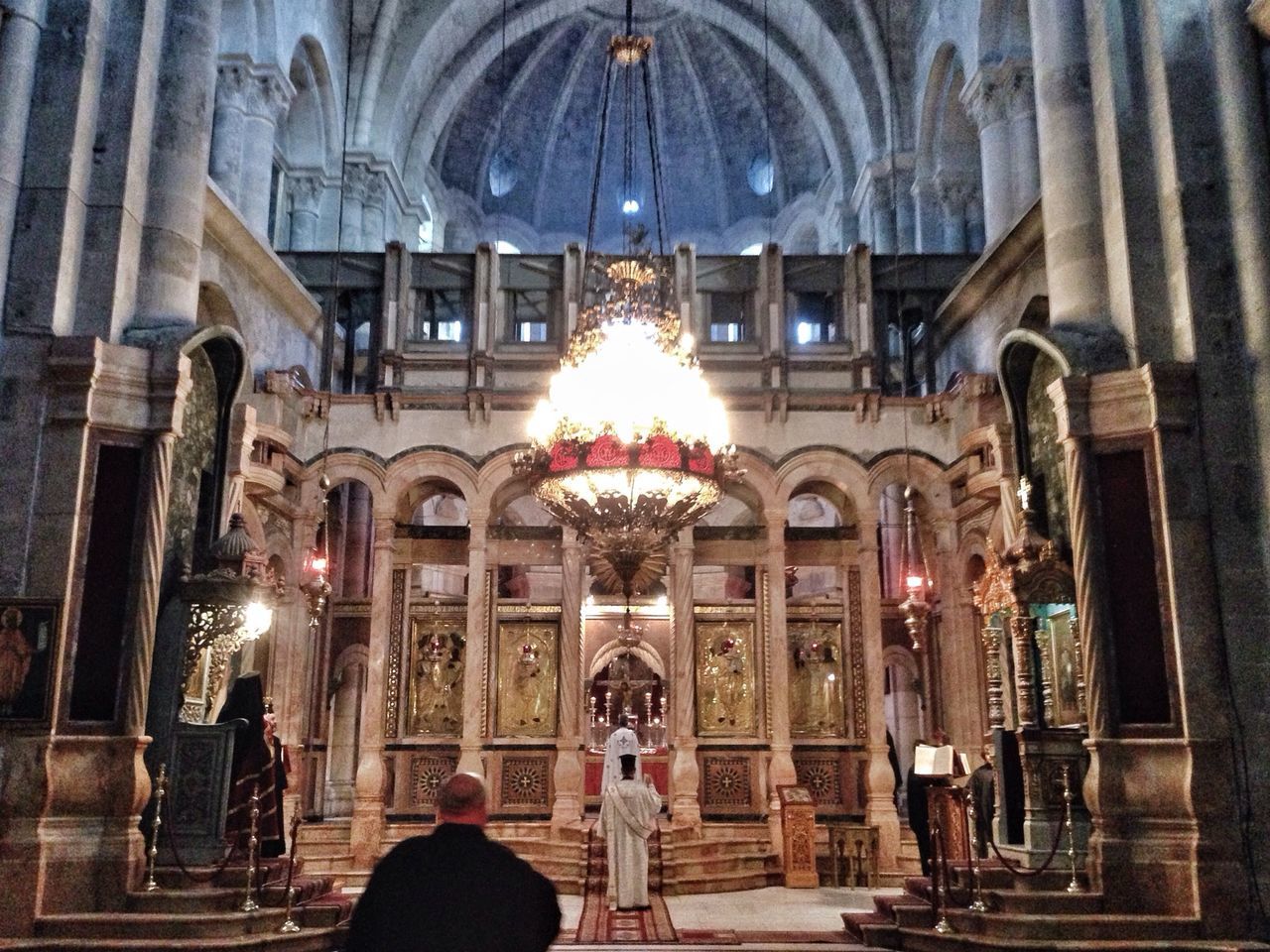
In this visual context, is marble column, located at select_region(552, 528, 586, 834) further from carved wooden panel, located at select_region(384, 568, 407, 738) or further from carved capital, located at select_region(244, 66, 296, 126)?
carved capital, located at select_region(244, 66, 296, 126)

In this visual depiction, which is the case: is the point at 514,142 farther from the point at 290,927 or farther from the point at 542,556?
the point at 290,927

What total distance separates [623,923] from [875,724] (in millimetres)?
5812

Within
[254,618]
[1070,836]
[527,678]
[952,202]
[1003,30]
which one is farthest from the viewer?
[952,202]

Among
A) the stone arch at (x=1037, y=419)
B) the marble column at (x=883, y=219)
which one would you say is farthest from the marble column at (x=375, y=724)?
the marble column at (x=883, y=219)

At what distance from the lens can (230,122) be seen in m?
15.8

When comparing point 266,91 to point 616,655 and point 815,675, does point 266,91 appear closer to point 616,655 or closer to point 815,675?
point 616,655

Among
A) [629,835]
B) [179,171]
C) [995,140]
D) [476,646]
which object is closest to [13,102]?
[179,171]

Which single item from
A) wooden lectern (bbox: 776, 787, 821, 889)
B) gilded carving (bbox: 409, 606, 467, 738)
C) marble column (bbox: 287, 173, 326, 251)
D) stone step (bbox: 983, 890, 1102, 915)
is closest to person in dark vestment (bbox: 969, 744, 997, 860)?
stone step (bbox: 983, 890, 1102, 915)

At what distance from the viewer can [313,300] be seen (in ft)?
54.7

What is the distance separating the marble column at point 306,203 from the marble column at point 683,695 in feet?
28.3

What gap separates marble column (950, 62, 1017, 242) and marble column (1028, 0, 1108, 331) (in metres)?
5.90

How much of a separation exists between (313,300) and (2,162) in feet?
25.5

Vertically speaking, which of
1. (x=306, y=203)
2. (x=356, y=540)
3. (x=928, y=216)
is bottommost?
(x=356, y=540)

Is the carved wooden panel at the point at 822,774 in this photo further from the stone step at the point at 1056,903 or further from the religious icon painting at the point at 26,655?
the religious icon painting at the point at 26,655
